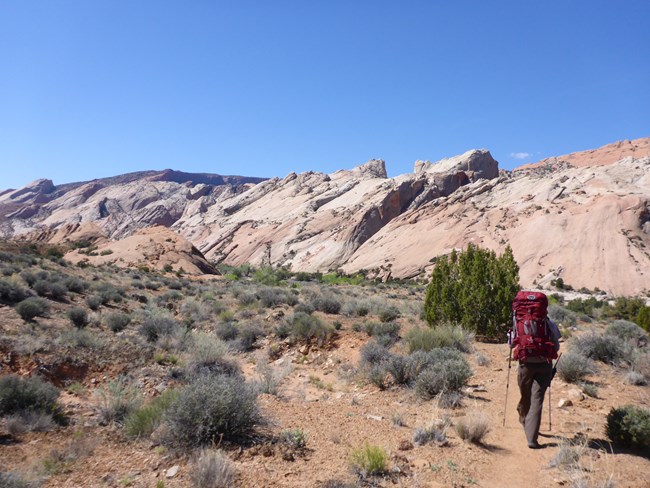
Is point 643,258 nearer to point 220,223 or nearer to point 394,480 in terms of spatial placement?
point 394,480

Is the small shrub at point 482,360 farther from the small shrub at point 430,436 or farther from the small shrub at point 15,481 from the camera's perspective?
the small shrub at point 15,481

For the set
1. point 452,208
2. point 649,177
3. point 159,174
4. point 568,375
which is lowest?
point 568,375

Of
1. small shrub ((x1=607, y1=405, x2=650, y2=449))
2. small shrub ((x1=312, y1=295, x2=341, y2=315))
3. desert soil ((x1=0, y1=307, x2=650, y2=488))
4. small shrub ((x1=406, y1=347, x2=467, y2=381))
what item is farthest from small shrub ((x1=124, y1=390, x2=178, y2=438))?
small shrub ((x1=312, y1=295, x2=341, y2=315))

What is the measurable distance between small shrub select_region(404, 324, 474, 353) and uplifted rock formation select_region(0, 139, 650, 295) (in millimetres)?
34684

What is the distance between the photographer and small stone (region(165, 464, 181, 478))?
4578 millimetres

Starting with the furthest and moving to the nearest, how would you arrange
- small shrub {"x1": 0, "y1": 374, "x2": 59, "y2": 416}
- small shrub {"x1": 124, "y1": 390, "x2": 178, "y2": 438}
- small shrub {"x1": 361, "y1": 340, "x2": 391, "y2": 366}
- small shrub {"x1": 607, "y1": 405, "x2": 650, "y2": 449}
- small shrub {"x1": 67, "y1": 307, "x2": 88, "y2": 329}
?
small shrub {"x1": 67, "y1": 307, "x2": 88, "y2": 329} < small shrub {"x1": 361, "y1": 340, "x2": 391, "y2": 366} < small shrub {"x1": 0, "y1": 374, "x2": 59, "y2": 416} < small shrub {"x1": 124, "y1": 390, "x2": 178, "y2": 438} < small shrub {"x1": 607, "y1": 405, "x2": 650, "y2": 449}

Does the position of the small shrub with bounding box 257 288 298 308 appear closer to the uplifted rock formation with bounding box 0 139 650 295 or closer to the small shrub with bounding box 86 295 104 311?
the small shrub with bounding box 86 295 104 311

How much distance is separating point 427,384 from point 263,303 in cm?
1186

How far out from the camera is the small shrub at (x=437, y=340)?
33.2 feet

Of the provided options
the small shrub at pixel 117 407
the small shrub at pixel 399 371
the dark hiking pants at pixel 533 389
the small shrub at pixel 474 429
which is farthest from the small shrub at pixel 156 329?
the dark hiking pants at pixel 533 389

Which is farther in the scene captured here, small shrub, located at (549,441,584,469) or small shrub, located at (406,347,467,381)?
small shrub, located at (406,347,467,381)

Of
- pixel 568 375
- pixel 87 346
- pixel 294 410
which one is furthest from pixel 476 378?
pixel 87 346

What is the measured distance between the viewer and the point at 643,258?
40.0 m

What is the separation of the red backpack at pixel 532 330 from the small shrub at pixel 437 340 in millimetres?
4223
